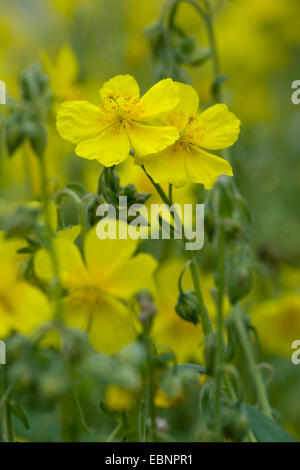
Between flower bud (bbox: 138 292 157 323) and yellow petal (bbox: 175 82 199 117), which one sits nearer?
flower bud (bbox: 138 292 157 323)

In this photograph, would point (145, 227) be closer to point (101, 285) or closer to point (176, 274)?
point (101, 285)

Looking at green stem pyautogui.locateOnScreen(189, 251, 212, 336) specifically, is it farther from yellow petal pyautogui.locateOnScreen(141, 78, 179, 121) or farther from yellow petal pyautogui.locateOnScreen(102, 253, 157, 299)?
yellow petal pyautogui.locateOnScreen(141, 78, 179, 121)

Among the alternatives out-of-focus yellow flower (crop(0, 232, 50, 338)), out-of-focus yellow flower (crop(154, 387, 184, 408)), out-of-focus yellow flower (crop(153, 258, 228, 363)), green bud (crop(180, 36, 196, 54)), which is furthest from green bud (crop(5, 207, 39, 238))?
green bud (crop(180, 36, 196, 54))

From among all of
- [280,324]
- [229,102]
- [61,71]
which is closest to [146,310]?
[280,324]

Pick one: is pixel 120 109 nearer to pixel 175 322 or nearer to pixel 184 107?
pixel 184 107

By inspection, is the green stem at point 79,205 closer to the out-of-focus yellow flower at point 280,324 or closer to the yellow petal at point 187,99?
the yellow petal at point 187,99

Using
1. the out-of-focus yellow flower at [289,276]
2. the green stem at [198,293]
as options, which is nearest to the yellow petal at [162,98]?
the green stem at [198,293]

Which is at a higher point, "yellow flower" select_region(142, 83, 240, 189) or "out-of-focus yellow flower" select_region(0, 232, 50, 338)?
"yellow flower" select_region(142, 83, 240, 189)
